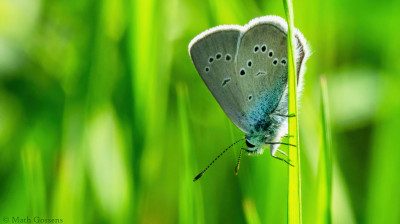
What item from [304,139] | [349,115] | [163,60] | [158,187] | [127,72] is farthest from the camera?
[349,115]

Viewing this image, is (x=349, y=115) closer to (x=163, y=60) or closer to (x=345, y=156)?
(x=345, y=156)

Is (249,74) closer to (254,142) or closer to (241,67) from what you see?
(241,67)

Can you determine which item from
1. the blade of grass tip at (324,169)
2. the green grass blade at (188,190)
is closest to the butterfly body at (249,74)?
the green grass blade at (188,190)

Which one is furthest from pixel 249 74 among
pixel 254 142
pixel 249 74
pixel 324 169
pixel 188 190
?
pixel 324 169

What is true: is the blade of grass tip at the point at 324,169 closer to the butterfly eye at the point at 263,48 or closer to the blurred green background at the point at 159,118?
the blurred green background at the point at 159,118

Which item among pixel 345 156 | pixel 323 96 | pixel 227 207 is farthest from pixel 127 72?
pixel 345 156

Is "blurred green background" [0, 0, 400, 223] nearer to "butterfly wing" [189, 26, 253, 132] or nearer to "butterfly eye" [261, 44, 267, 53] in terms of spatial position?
"butterfly wing" [189, 26, 253, 132]

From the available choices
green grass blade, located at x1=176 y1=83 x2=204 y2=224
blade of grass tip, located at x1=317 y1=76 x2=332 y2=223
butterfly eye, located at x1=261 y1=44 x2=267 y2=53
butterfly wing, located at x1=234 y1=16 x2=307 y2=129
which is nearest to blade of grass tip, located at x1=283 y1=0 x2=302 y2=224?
blade of grass tip, located at x1=317 y1=76 x2=332 y2=223
